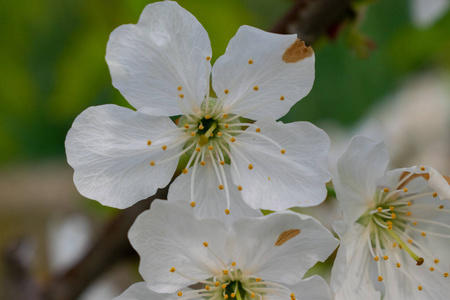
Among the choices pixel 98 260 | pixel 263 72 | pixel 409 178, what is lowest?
pixel 98 260

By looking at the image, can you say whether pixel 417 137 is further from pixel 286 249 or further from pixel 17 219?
pixel 17 219

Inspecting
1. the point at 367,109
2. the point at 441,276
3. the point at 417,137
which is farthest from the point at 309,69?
the point at 417,137

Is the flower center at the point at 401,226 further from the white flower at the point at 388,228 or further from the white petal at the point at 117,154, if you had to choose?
the white petal at the point at 117,154

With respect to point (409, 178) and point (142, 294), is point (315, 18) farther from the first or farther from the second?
point (142, 294)

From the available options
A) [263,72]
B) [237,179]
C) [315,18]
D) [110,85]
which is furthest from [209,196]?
[110,85]

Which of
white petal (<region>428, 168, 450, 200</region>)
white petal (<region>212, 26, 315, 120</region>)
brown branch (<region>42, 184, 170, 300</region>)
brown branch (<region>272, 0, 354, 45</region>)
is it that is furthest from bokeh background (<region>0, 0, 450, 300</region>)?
white petal (<region>428, 168, 450, 200</region>)

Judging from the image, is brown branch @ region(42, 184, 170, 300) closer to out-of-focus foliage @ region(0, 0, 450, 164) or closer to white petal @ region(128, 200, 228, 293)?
white petal @ region(128, 200, 228, 293)
